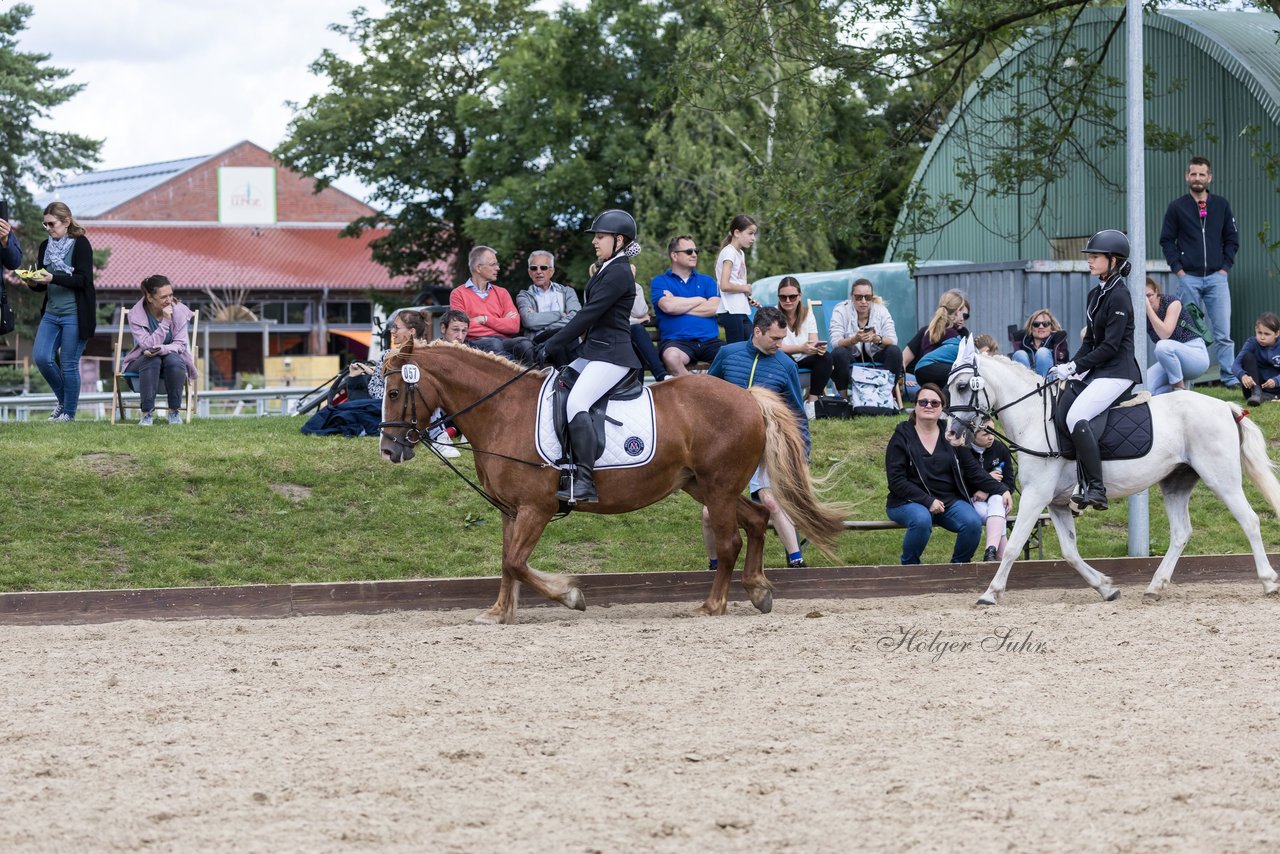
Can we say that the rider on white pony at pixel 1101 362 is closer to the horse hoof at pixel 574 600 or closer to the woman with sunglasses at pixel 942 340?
the woman with sunglasses at pixel 942 340

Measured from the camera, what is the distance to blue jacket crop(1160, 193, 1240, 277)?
15.2 m

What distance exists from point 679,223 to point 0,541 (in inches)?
879

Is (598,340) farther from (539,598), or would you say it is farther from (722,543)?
(539,598)

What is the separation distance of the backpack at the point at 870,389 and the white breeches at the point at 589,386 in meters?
5.60

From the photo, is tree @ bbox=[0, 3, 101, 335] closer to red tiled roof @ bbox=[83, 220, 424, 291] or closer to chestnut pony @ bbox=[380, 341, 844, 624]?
red tiled roof @ bbox=[83, 220, 424, 291]

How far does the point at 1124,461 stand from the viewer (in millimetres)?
9453

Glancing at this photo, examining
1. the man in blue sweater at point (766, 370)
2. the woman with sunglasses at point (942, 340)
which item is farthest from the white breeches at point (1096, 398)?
the woman with sunglasses at point (942, 340)

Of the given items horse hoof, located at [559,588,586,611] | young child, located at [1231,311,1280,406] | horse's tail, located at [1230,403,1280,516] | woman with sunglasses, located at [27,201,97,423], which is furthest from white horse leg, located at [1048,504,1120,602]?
woman with sunglasses, located at [27,201,97,423]

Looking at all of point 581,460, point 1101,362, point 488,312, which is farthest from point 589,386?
point 1101,362

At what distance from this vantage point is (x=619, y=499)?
8.94m

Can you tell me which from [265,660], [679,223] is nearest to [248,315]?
[679,223]

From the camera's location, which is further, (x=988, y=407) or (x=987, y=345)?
(x=987, y=345)

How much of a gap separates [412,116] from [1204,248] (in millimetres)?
26329

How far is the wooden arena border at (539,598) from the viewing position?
29.3 ft
